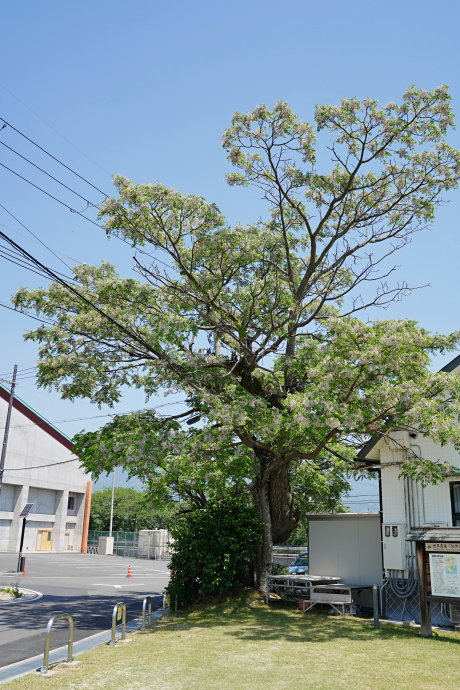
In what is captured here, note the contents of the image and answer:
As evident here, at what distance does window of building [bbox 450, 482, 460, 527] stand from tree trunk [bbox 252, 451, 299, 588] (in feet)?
17.7

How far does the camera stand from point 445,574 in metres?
13.0

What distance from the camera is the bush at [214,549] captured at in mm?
16906

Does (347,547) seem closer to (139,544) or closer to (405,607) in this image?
(405,607)

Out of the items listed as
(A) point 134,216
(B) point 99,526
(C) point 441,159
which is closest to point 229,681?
(A) point 134,216

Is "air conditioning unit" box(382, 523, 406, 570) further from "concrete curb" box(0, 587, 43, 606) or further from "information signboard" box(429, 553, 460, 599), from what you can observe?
"concrete curb" box(0, 587, 43, 606)

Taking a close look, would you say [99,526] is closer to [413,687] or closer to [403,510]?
[403,510]

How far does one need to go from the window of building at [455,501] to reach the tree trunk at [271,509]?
17.7 ft

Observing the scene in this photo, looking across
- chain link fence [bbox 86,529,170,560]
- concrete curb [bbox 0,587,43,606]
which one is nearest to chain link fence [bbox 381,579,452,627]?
concrete curb [bbox 0,587,43,606]

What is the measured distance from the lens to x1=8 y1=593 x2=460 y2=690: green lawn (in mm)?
8859

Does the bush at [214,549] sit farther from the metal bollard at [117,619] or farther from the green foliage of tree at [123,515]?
the green foliage of tree at [123,515]

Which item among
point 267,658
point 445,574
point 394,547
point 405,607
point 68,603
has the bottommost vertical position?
point 68,603

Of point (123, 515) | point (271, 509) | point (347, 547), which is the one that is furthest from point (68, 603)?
point (123, 515)

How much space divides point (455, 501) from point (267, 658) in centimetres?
756

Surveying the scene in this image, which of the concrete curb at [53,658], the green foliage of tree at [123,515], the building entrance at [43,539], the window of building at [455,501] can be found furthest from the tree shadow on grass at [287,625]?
the green foliage of tree at [123,515]
